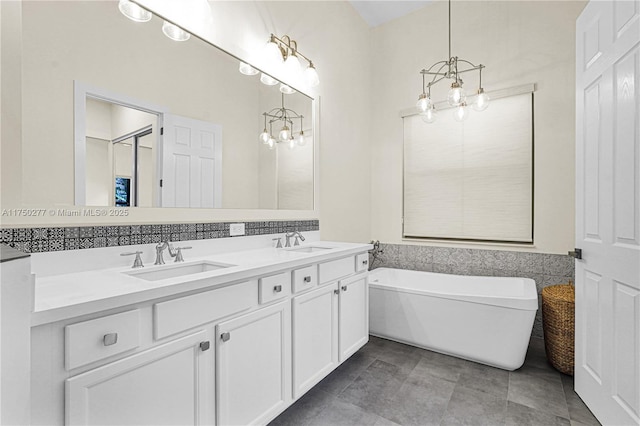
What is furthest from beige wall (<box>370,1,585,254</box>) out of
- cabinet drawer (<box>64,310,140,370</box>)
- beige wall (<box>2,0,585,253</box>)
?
cabinet drawer (<box>64,310,140,370</box>)

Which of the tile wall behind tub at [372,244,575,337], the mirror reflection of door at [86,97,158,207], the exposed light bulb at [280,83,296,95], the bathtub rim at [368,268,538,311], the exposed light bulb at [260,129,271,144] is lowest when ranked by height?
the bathtub rim at [368,268,538,311]

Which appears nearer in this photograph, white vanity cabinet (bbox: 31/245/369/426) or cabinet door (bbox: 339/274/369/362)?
white vanity cabinet (bbox: 31/245/369/426)

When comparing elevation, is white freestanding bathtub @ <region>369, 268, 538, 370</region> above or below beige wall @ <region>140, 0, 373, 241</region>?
below

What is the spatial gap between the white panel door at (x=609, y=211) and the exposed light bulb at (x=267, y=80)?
6.47 ft

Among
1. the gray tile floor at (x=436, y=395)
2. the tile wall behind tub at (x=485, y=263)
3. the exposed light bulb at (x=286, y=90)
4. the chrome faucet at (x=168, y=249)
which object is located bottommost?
the gray tile floor at (x=436, y=395)

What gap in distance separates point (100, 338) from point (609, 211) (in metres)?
2.28

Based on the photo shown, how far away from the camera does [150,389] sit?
1.04 meters

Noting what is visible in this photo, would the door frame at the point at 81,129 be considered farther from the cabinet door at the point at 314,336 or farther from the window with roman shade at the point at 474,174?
the window with roman shade at the point at 474,174

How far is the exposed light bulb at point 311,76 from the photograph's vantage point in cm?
257

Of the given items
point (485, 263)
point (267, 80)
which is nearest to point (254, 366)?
point (267, 80)

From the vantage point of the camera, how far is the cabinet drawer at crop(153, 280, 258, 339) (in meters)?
1.08

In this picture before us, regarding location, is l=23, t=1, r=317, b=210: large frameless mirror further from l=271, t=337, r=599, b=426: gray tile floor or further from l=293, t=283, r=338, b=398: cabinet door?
l=271, t=337, r=599, b=426: gray tile floor

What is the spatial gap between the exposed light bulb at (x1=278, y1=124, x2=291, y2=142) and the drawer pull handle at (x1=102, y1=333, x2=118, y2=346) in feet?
5.89

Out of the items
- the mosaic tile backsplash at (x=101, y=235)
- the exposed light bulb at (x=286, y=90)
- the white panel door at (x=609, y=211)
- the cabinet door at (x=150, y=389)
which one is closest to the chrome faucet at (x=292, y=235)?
the mosaic tile backsplash at (x=101, y=235)
